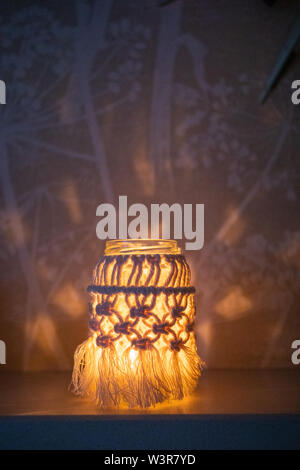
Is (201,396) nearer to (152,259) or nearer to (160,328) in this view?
(160,328)

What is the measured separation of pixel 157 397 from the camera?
79 centimetres

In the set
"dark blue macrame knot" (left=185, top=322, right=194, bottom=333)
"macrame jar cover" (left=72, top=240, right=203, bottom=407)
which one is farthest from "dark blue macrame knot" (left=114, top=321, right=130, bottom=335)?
"dark blue macrame knot" (left=185, top=322, right=194, bottom=333)

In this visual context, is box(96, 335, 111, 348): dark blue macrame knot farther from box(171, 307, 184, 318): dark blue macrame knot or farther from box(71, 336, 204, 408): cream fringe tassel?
box(171, 307, 184, 318): dark blue macrame knot

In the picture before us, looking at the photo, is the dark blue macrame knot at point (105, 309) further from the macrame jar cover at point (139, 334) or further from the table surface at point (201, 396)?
the table surface at point (201, 396)

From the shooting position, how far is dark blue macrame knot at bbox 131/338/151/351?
31.8 inches

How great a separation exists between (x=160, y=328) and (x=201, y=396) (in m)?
0.19

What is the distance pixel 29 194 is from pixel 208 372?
68 centimetres

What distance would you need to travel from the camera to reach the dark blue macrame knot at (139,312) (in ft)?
2.66

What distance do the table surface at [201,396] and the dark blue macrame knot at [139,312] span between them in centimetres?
17

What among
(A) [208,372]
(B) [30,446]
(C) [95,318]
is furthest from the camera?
(A) [208,372]

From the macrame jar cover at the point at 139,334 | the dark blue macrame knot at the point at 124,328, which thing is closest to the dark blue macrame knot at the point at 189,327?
the macrame jar cover at the point at 139,334

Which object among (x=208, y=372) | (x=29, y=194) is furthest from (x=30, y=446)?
(x=29, y=194)

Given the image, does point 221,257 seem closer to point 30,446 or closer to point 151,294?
point 151,294

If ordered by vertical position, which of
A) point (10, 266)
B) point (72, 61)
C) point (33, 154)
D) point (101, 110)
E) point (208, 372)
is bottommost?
point (208, 372)
